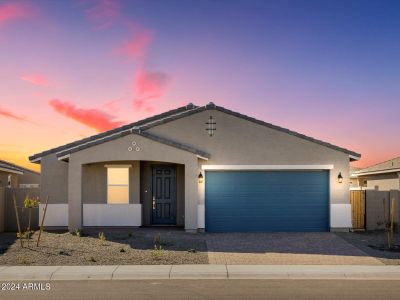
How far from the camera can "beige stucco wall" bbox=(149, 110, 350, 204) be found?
20.9 meters

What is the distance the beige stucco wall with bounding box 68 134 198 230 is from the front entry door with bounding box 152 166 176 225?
2.31m

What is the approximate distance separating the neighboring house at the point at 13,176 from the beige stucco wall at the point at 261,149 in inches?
622

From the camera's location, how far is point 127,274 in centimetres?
1235

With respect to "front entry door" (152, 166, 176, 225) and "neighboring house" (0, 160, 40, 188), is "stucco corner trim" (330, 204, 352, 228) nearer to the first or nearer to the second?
"front entry door" (152, 166, 176, 225)

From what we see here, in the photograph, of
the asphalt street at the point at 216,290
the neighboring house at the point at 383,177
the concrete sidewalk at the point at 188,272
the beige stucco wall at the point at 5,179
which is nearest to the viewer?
the asphalt street at the point at 216,290

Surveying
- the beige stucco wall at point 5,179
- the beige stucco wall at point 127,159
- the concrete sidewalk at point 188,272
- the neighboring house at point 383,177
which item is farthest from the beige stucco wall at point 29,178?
the concrete sidewalk at point 188,272

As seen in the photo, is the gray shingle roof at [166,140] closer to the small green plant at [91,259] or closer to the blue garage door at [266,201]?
the blue garage door at [266,201]

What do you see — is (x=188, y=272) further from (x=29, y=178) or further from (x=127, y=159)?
(x=29, y=178)

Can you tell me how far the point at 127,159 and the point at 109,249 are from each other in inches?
191

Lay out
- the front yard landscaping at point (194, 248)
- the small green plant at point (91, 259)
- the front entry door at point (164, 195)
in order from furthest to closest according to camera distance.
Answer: the front entry door at point (164, 195) → the front yard landscaping at point (194, 248) → the small green plant at point (91, 259)

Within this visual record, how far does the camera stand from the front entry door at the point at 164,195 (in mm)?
22234

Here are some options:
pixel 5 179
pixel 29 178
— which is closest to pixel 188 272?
pixel 5 179

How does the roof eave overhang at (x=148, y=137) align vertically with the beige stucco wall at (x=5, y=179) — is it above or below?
above

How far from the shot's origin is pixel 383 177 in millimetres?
30703
